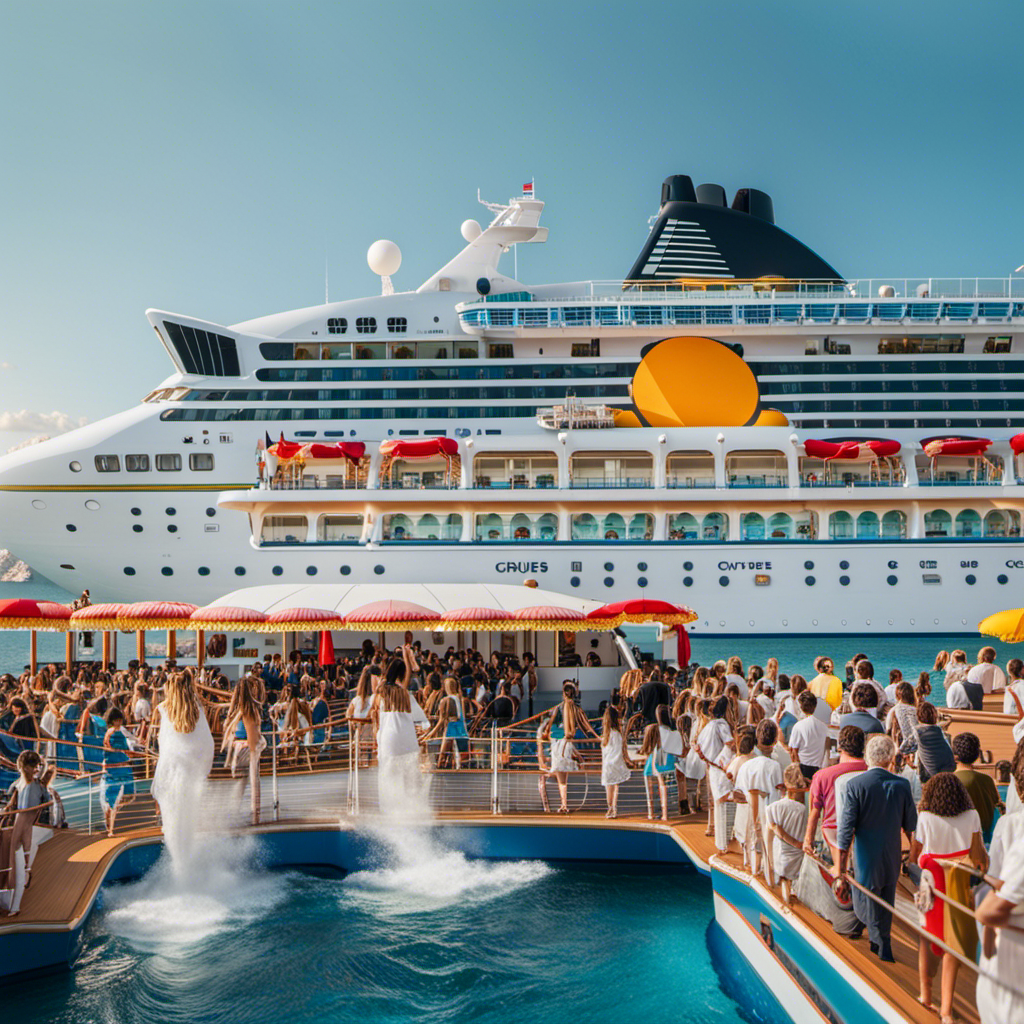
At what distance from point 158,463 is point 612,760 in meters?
21.4

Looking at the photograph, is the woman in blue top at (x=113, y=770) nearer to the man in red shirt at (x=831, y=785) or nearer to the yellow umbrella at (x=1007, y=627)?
the man in red shirt at (x=831, y=785)

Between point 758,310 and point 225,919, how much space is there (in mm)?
25835

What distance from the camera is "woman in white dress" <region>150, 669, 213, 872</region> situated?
7.69 m

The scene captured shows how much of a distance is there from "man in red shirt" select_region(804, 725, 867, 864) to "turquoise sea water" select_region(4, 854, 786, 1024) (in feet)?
5.63

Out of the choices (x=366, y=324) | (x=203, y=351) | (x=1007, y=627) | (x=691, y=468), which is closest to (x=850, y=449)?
(x=691, y=468)

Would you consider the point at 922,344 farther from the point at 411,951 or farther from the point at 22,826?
the point at 22,826

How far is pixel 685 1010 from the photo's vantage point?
656 cm

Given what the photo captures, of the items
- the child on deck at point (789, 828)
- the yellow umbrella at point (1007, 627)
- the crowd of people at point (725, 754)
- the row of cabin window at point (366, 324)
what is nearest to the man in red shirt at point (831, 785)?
the crowd of people at point (725, 754)

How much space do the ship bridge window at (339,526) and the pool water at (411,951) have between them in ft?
57.0

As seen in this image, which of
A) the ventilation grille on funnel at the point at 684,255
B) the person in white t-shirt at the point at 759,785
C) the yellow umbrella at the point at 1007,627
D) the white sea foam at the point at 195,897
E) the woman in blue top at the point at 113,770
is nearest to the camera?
the person in white t-shirt at the point at 759,785

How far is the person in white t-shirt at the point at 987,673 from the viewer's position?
11.0 metres

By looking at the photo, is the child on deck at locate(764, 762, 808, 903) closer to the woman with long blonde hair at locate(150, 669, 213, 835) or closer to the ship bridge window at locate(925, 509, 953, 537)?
the woman with long blonde hair at locate(150, 669, 213, 835)

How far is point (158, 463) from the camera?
26547 mm

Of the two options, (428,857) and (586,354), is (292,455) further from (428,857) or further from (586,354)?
(428,857)
